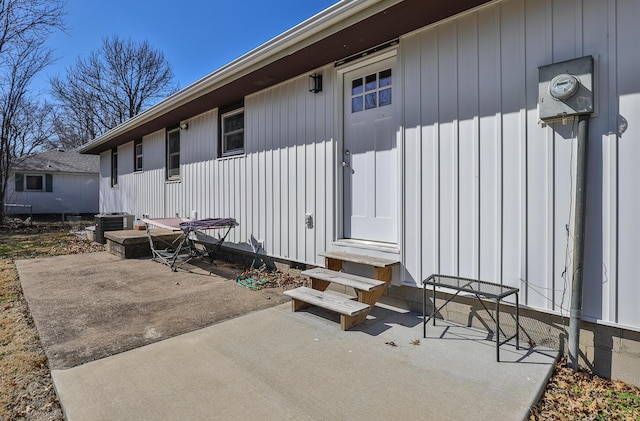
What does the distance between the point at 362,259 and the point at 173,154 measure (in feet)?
21.0

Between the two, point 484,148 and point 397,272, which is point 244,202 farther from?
point 484,148

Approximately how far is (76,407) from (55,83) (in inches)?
1061

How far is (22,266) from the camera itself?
5.98 meters

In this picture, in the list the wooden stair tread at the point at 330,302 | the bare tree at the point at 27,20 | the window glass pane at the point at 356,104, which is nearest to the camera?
the wooden stair tread at the point at 330,302

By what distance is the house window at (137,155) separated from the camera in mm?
10211

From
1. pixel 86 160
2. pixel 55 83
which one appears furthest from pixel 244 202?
pixel 55 83

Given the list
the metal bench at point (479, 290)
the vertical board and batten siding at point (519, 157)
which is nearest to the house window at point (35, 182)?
the vertical board and batten siding at point (519, 157)

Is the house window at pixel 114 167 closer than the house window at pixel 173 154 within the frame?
No

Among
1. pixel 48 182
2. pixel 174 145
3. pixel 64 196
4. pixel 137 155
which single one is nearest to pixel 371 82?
pixel 174 145

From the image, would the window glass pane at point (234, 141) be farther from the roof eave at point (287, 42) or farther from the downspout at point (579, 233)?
the downspout at point (579, 233)

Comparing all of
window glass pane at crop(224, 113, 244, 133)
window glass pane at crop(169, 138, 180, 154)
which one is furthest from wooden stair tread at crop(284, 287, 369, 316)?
window glass pane at crop(169, 138, 180, 154)

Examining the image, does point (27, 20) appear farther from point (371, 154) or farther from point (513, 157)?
point (513, 157)

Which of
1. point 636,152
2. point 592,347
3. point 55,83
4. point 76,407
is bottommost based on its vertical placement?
point 76,407

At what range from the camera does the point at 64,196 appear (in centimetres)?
1895
